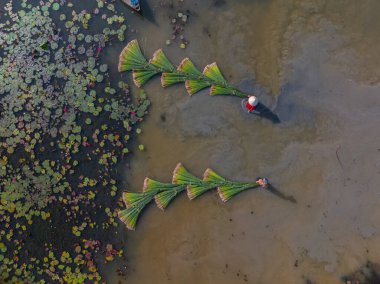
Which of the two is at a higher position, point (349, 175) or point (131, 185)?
point (131, 185)

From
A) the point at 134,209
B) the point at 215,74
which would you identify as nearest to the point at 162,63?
the point at 215,74

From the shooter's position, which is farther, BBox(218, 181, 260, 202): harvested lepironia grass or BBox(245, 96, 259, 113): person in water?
BBox(218, 181, 260, 202): harvested lepironia grass

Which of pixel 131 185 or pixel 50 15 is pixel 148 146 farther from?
pixel 50 15

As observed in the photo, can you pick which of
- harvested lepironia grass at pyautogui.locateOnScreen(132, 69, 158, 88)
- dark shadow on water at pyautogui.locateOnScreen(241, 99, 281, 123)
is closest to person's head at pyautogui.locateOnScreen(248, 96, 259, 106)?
dark shadow on water at pyautogui.locateOnScreen(241, 99, 281, 123)

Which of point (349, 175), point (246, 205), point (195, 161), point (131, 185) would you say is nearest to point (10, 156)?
point (131, 185)

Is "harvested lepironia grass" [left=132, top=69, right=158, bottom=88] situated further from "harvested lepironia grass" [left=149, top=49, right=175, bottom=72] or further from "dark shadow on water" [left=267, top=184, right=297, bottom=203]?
"dark shadow on water" [left=267, top=184, right=297, bottom=203]
